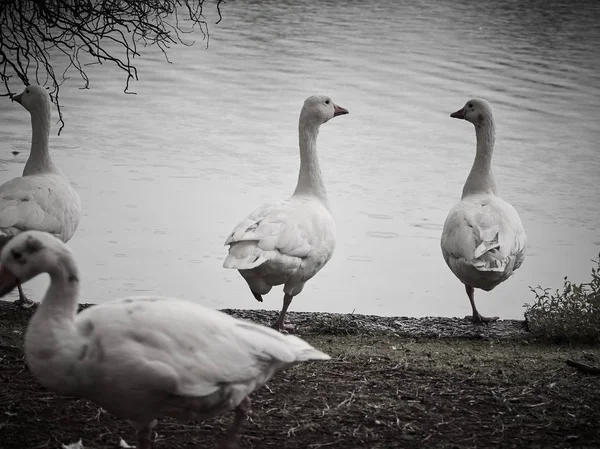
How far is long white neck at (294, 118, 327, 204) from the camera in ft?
23.3

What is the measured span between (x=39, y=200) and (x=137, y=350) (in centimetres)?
333

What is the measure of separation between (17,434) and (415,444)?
1859 mm

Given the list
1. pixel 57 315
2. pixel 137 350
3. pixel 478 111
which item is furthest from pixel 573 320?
pixel 57 315

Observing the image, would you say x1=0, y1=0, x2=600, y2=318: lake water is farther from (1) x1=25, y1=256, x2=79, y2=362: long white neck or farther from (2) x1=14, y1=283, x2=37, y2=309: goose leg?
(1) x1=25, y1=256, x2=79, y2=362: long white neck

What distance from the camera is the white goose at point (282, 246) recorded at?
5.77 metres

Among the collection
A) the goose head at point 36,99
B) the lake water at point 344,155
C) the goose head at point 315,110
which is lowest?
the lake water at point 344,155

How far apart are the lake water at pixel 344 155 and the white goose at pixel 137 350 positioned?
3698 millimetres

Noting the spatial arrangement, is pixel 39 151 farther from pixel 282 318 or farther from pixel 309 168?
pixel 282 318

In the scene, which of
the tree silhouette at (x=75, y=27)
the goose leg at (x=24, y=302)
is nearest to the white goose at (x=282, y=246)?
the tree silhouette at (x=75, y=27)

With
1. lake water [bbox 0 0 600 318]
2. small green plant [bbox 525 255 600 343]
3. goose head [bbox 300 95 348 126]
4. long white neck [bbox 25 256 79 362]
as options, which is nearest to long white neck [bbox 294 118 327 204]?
goose head [bbox 300 95 348 126]

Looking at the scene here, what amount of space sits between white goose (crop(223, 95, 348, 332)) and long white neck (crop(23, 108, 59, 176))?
1978mm

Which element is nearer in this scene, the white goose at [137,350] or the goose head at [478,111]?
the white goose at [137,350]

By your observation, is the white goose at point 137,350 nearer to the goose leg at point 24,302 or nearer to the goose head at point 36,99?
the goose leg at point 24,302

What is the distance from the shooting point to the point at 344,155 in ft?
37.6
